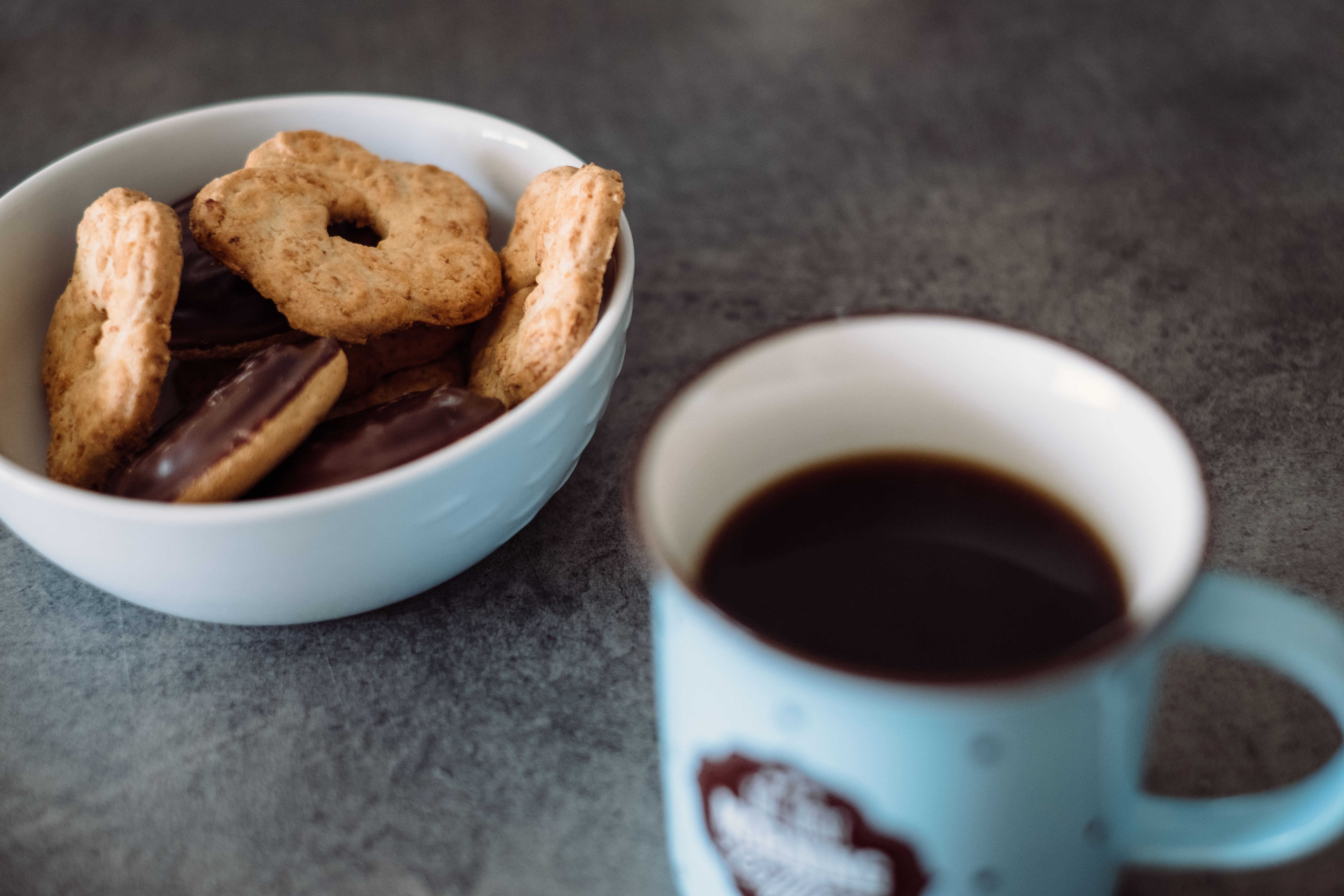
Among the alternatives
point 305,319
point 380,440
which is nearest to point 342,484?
point 380,440

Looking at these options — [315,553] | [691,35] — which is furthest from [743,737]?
[691,35]

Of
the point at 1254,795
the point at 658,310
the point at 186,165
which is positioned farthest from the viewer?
the point at 658,310

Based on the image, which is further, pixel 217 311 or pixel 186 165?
pixel 186 165

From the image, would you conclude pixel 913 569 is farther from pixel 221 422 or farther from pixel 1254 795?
pixel 221 422

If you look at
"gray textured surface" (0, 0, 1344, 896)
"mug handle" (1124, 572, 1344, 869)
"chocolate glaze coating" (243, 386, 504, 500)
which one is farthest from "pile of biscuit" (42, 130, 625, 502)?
"mug handle" (1124, 572, 1344, 869)

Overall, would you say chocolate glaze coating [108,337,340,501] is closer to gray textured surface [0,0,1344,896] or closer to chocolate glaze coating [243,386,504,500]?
chocolate glaze coating [243,386,504,500]

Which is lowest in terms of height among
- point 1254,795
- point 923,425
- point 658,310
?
point 658,310
